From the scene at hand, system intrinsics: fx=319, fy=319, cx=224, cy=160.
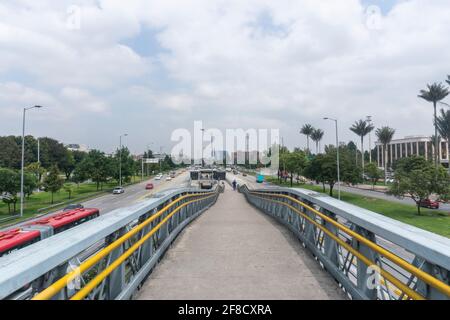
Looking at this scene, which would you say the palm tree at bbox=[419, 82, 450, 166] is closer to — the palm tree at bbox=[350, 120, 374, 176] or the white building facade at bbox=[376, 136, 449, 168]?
the palm tree at bbox=[350, 120, 374, 176]

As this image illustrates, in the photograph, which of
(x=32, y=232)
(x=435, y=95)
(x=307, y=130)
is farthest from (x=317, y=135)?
(x=32, y=232)

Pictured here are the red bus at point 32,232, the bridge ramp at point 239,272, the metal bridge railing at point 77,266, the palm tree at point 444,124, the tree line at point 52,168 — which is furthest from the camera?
the palm tree at point 444,124

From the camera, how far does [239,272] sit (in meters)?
4.87

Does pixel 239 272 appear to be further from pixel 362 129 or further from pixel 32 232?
pixel 362 129

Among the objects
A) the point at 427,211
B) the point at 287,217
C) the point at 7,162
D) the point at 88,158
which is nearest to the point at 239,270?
the point at 287,217

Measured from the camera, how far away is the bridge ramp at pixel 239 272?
414 centimetres

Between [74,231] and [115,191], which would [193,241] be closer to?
[74,231]

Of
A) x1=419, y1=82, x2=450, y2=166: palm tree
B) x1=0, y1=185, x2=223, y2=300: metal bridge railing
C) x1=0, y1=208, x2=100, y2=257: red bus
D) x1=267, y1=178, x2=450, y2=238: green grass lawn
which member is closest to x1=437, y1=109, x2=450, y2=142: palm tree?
x1=419, y1=82, x2=450, y2=166: palm tree

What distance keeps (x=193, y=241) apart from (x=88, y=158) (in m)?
54.7

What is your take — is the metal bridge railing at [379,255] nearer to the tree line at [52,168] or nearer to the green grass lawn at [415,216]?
the green grass lawn at [415,216]

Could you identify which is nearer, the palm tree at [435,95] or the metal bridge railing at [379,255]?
the metal bridge railing at [379,255]

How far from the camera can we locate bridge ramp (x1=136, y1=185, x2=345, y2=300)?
4.14m

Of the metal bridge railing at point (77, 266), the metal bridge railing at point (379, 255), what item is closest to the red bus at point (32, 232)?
the metal bridge railing at point (77, 266)
